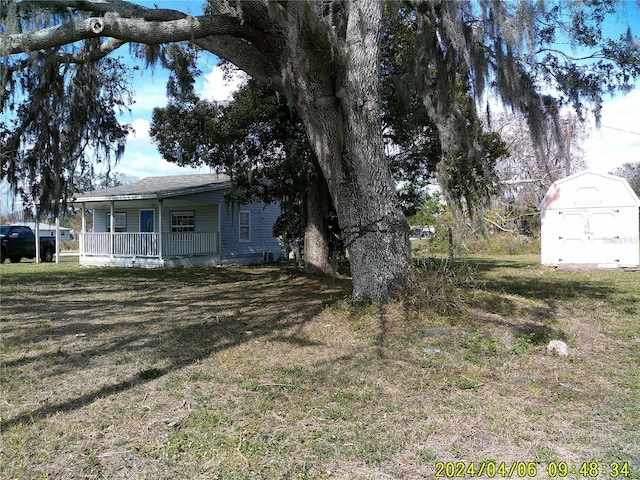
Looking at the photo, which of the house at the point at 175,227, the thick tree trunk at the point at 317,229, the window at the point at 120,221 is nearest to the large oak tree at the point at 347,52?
the thick tree trunk at the point at 317,229

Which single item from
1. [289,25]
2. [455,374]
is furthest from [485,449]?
[289,25]

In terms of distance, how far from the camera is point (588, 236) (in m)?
16.3

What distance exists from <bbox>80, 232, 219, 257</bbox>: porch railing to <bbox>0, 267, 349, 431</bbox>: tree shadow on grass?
5.71 m

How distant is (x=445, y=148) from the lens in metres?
8.59

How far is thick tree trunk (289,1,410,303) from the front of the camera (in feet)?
23.5

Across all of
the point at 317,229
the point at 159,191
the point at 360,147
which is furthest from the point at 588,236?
the point at 159,191

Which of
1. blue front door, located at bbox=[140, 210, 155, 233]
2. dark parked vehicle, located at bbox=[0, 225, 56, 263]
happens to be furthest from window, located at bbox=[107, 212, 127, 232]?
dark parked vehicle, located at bbox=[0, 225, 56, 263]

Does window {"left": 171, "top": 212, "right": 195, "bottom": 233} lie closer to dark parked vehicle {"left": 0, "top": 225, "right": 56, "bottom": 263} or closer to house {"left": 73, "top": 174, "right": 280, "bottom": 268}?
house {"left": 73, "top": 174, "right": 280, "bottom": 268}

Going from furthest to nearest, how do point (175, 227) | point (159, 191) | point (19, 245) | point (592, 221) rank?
point (19, 245), point (175, 227), point (159, 191), point (592, 221)

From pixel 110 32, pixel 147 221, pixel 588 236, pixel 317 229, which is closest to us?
pixel 110 32

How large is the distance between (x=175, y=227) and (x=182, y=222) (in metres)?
0.36

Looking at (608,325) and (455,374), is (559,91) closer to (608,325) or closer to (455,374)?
(608,325)

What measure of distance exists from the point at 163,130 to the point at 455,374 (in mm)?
10436

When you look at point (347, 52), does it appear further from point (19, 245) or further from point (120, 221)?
point (19, 245)
